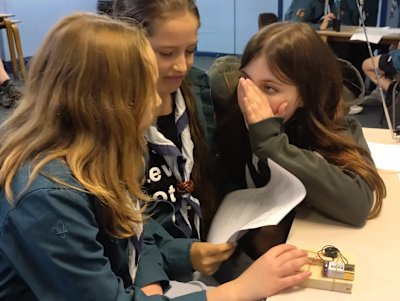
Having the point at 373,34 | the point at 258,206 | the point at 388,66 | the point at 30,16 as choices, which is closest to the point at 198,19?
the point at 258,206

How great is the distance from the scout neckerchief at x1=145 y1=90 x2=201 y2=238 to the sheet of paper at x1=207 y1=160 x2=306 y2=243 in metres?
0.06

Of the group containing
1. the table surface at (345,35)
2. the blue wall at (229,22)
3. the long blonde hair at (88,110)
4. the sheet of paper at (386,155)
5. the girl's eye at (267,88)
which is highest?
the long blonde hair at (88,110)

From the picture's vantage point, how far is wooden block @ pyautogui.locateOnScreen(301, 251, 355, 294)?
2.66 ft

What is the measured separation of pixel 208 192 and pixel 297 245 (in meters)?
0.33

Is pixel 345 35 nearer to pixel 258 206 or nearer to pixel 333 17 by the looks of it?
pixel 333 17

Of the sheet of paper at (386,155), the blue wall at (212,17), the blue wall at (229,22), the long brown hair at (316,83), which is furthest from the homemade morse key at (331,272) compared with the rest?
the blue wall at (229,22)

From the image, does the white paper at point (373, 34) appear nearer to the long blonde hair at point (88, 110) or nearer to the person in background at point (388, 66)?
the person in background at point (388, 66)

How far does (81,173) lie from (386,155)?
35.4 inches

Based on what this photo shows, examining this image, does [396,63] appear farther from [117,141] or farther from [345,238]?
[117,141]

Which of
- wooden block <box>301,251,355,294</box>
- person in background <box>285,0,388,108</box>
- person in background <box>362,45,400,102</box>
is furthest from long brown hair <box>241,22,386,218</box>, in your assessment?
person in background <box>285,0,388,108</box>

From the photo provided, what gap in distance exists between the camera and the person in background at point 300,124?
3.28ft

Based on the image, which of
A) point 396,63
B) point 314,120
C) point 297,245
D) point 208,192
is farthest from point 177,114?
point 396,63

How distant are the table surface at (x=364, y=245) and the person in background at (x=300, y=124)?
0.03m

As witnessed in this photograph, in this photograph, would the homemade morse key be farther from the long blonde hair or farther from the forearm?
the long blonde hair
